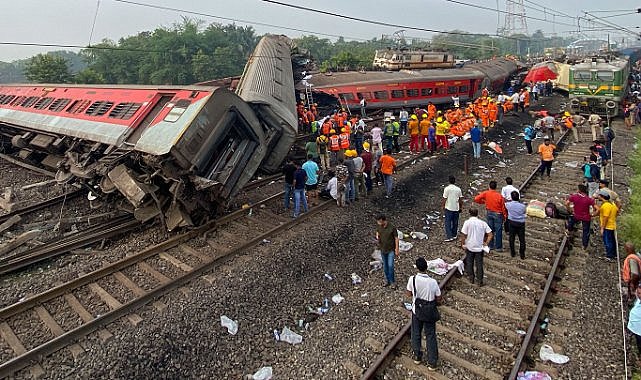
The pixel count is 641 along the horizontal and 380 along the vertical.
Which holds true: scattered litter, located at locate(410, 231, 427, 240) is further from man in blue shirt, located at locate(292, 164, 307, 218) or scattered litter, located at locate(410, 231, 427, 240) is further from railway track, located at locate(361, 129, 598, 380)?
man in blue shirt, located at locate(292, 164, 307, 218)

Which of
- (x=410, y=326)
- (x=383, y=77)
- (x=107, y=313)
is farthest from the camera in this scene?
(x=383, y=77)

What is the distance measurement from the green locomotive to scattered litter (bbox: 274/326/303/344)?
1885 cm

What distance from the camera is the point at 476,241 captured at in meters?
6.54

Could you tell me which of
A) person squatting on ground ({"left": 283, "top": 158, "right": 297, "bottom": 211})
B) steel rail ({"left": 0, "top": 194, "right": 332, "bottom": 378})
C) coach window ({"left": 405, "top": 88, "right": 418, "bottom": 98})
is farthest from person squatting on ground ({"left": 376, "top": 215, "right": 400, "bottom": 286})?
coach window ({"left": 405, "top": 88, "right": 418, "bottom": 98})

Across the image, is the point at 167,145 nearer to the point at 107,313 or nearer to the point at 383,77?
the point at 107,313

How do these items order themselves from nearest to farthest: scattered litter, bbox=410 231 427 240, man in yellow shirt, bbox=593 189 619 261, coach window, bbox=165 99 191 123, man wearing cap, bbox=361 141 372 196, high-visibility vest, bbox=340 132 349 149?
man in yellow shirt, bbox=593 189 619 261 → coach window, bbox=165 99 191 123 → scattered litter, bbox=410 231 427 240 → man wearing cap, bbox=361 141 372 196 → high-visibility vest, bbox=340 132 349 149

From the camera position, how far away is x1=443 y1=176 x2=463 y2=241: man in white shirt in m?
8.11

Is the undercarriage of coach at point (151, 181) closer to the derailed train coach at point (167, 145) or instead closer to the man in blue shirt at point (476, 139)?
the derailed train coach at point (167, 145)

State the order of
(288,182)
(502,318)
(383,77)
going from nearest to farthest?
(502,318)
(288,182)
(383,77)

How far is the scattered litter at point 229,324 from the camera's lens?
574 cm

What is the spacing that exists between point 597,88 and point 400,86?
888 centimetres

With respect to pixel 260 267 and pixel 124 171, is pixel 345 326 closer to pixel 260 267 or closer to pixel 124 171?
pixel 260 267

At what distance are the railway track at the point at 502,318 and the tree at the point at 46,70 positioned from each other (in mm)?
46457

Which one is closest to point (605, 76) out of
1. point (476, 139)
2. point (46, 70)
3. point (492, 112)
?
point (492, 112)
